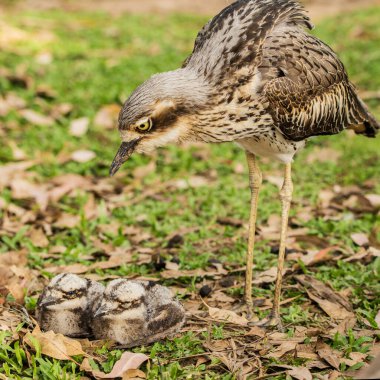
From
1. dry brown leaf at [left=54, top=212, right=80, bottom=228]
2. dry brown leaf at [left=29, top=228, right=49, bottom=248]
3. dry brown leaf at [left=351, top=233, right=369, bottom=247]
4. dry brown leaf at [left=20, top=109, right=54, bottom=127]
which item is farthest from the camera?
dry brown leaf at [left=20, top=109, right=54, bottom=127]

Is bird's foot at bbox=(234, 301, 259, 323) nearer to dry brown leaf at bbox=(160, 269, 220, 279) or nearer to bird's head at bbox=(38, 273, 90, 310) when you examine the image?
dry brown leaf at bbox=(160, 269, 220, 279)

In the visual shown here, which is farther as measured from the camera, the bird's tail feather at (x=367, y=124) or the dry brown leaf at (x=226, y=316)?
the bird's tail feather at (x=367, y=124)

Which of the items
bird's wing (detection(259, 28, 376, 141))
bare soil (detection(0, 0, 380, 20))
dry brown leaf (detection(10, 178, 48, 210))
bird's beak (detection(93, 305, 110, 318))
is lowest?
bird's beak (detection(93, 305, 110, 318))

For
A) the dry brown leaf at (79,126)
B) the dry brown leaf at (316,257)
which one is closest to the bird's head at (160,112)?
the dry brown leaf at (316,257)

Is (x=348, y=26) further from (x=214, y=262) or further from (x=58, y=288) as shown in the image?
(x=58, y=288)

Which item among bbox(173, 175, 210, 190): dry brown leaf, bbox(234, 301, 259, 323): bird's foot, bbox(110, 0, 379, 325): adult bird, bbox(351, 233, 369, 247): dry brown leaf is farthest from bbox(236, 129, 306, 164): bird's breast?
bbox(173, 175, 210, 190): dry brown leaf

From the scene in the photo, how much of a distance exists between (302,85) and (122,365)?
2090 millimetres

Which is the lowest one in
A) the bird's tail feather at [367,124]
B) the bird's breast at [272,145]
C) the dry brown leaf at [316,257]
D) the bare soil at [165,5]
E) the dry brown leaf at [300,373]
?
the dry brown leaf at [300,373]

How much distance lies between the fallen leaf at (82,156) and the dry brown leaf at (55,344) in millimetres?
3362

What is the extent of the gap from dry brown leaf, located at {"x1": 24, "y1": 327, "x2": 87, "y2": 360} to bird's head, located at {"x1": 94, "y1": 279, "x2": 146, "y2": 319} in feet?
0.72

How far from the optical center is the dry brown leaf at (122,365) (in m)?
3.83

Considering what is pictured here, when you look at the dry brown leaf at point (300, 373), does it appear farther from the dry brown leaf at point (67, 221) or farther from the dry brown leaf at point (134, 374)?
the dry brown leaf at point (67, 221)

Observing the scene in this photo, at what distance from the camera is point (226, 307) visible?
4770mm

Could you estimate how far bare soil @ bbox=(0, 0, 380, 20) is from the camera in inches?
554
